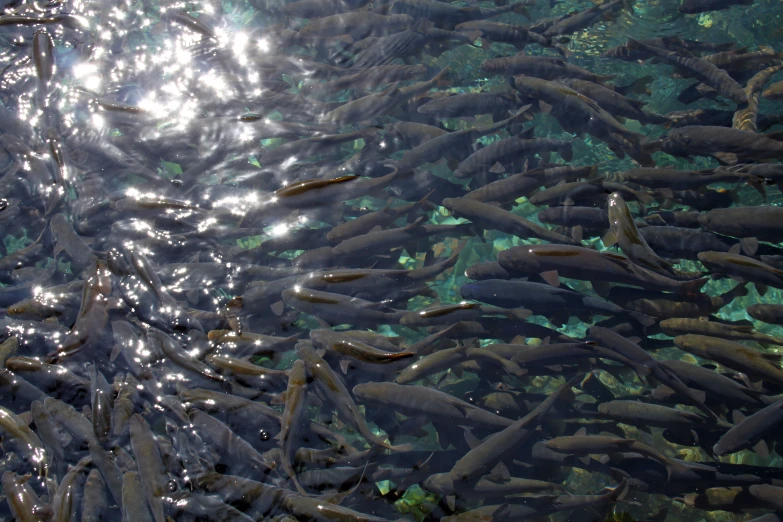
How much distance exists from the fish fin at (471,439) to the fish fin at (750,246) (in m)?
2.55

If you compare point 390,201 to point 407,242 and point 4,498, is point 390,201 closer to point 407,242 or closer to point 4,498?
point 407,242

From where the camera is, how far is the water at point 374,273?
11.1ft

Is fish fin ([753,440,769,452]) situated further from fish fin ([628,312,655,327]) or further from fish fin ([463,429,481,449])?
fish fin ([463,429,481,449])

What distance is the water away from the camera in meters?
3.39

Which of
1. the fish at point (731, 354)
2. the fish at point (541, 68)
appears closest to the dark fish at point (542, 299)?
the fish at point (731, 354)

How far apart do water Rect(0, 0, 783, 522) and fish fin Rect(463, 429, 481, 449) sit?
0.20 feet

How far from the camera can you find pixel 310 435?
3484mm

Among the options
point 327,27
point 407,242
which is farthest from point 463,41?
point 407,242

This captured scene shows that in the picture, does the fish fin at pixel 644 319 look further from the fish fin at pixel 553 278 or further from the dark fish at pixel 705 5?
the dark fish at pixel 705 5

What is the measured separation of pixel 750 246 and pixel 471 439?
8.62ft

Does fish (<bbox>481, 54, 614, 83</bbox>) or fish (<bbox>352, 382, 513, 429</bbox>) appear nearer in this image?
fish (<bbox>352, 382, 513, 429</bbox>)

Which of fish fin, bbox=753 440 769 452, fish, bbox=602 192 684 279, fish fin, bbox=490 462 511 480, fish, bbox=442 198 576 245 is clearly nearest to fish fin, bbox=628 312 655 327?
fish, bbox=602 192 684 279

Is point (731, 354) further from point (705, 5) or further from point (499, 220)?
point (705, 5)

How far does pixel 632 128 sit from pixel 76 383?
17.9ft
